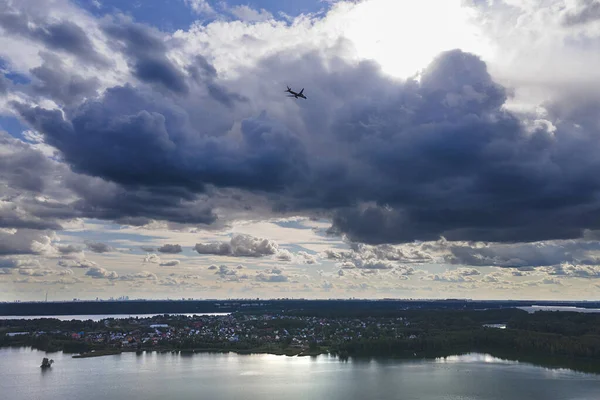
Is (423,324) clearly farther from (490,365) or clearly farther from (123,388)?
(123,388)

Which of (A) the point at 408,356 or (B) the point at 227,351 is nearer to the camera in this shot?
(A) the point at 408,356

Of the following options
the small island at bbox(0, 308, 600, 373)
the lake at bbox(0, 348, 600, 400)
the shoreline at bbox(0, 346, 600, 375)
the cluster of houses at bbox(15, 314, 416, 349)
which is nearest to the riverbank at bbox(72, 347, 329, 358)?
the shoreline at bbox(0, 346, 600, 375)

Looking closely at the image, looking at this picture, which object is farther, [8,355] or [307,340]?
[307,340]

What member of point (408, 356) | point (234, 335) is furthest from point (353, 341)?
point (234, 335)

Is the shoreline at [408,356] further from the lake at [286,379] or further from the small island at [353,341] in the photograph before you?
the lake at [286,379]

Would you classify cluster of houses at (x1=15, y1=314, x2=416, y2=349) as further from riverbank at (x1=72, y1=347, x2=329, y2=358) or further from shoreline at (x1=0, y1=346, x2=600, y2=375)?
shoreline at (x1=0, y1=346, x2=600, y2=375)

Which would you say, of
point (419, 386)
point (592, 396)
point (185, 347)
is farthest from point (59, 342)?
point (592, 396)

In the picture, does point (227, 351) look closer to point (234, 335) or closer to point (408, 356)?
point (234, 335)

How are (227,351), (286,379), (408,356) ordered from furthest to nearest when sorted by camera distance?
(227,351) < (408,356) < (286,379)
